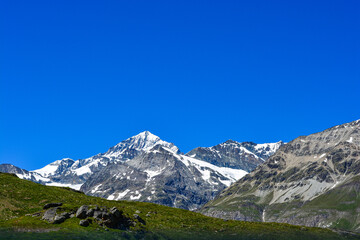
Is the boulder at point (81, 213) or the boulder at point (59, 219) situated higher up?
the boulder at point (81, 213)

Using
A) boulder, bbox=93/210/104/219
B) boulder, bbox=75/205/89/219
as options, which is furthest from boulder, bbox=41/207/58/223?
boulder, bbox=93/210/104/219

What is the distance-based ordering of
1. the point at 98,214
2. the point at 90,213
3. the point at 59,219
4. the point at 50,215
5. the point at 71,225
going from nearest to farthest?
the point at 71,225
the point at 59,219
the point at 50,215
the point at 90,213
the point at 98,214

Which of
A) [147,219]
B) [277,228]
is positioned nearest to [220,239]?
[147,219]

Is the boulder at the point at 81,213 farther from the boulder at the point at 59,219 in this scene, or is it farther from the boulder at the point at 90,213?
the boulder at the point at 59,219

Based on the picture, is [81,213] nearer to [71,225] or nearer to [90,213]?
[90,213]

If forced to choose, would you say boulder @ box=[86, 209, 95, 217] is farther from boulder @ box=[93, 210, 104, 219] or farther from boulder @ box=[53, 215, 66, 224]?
boulder @ box=[53, 215, 66, 224]

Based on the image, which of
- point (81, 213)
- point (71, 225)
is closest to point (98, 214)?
point (81, 213)

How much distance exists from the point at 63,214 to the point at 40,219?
4.17m

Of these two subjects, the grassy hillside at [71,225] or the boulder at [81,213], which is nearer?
the grassy hillside at [71,225]

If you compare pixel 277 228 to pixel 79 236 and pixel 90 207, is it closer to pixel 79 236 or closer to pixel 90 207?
pixel 90 207

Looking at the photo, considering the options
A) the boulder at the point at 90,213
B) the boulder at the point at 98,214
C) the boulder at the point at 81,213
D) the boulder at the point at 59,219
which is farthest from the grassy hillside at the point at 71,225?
the boulder at the point at 98,214

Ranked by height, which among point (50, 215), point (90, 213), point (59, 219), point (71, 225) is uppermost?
point (50, 215)

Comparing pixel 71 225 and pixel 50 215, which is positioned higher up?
pixel 50 215

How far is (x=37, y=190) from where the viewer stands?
92.4 meters
